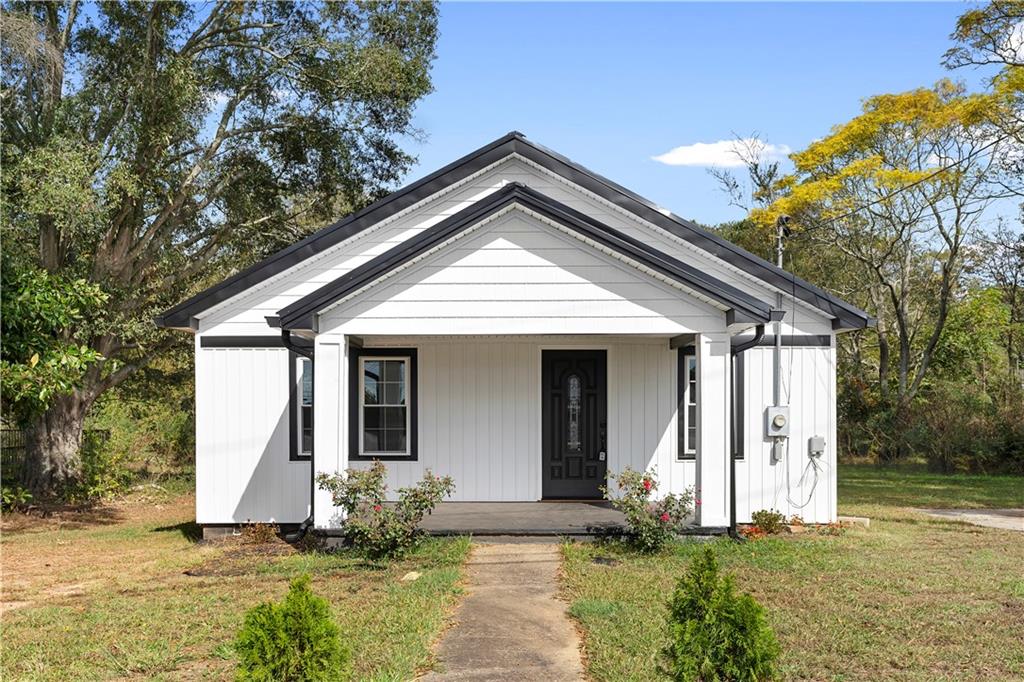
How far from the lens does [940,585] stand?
344 inches

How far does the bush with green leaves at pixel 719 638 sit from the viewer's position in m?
4.79

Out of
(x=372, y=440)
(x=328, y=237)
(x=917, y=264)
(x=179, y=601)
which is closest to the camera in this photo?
(x=179, y=601)

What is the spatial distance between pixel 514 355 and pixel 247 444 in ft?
12.6

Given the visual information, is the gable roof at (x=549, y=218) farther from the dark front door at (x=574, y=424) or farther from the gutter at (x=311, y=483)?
the dark front door at (x=574, y=424)

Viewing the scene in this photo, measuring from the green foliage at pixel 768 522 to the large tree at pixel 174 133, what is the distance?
9879mm

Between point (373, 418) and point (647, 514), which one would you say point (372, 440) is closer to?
point (373, 418)

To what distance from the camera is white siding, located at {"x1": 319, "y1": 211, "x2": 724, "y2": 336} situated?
10.6 metres

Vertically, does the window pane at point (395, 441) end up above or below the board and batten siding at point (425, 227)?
below

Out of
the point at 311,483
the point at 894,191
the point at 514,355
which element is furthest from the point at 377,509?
the point at 894,191

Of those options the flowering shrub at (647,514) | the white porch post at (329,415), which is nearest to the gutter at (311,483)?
the white porch post at (329,415)

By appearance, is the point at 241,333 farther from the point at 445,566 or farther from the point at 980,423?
the point at 980,423

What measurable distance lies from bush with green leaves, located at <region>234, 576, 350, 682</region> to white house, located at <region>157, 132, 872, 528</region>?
215 inches

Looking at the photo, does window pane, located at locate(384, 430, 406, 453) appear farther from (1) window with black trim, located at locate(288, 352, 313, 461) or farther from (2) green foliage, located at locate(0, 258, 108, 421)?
(2) green foliage, located at locate(0, 258, 108, 421)

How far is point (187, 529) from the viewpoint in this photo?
1356 centimetres
